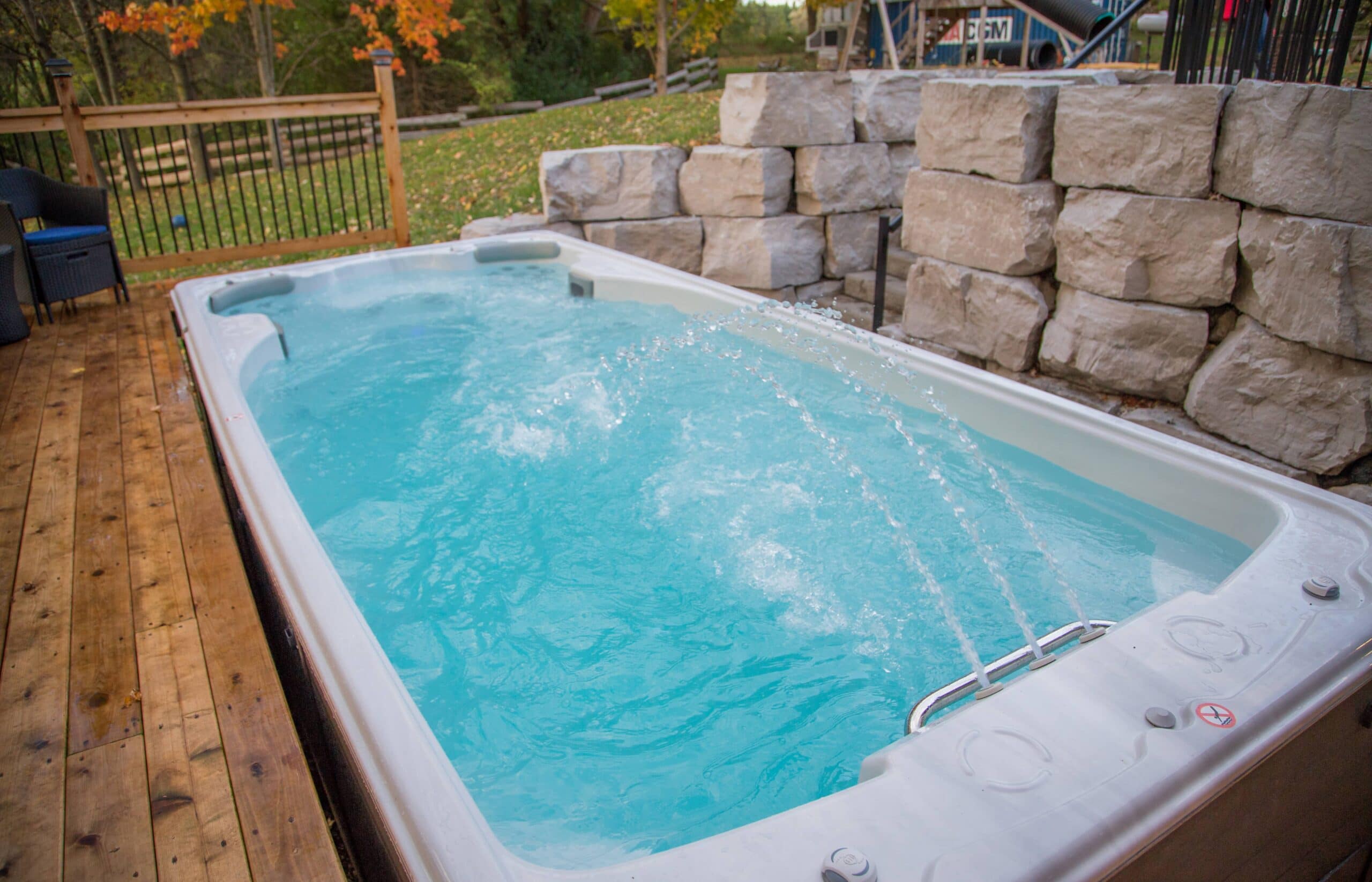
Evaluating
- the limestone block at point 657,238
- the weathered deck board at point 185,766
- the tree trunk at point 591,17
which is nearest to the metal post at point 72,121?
the limestone block at point 657,238

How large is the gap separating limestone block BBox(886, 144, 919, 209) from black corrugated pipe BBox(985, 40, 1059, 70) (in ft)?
6.79

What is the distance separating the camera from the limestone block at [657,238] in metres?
5.22

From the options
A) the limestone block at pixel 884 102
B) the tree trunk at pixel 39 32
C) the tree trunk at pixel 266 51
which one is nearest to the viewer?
the limestone block at pixel 884 102

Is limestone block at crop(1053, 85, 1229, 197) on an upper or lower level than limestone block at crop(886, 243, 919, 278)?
upper

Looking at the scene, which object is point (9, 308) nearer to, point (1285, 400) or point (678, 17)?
point (1285, 400)

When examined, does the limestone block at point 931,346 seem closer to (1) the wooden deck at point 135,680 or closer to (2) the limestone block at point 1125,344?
(2) the limestone block at point 1125,344

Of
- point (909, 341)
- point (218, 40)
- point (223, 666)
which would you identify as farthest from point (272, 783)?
point (218, 40)

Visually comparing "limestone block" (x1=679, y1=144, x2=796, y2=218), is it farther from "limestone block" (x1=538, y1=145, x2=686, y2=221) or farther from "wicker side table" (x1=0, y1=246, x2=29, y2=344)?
"wicker side table" (x1=0, y1=246, x2=29, y2=344)

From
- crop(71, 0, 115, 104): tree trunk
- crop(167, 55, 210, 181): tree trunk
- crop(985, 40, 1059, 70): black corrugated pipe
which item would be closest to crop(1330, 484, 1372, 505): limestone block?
crop(985, 40, 1059, 70): black corrugated pipe

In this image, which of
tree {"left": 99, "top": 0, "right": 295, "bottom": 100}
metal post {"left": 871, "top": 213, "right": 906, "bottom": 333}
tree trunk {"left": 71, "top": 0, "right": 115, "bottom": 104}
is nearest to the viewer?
metal post {"left": 871, "top": 213, "right": 906, "bottom": 333}

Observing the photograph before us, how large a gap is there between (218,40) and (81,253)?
821 centimetres

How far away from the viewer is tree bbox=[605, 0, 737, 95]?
9852mm

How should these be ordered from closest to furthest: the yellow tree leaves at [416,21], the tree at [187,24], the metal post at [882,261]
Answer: the metal post at [882,261] < the tree at [187,24] < the yellow tree leaves at [416,21]

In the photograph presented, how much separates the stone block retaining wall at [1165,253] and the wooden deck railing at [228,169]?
3.38 metres
